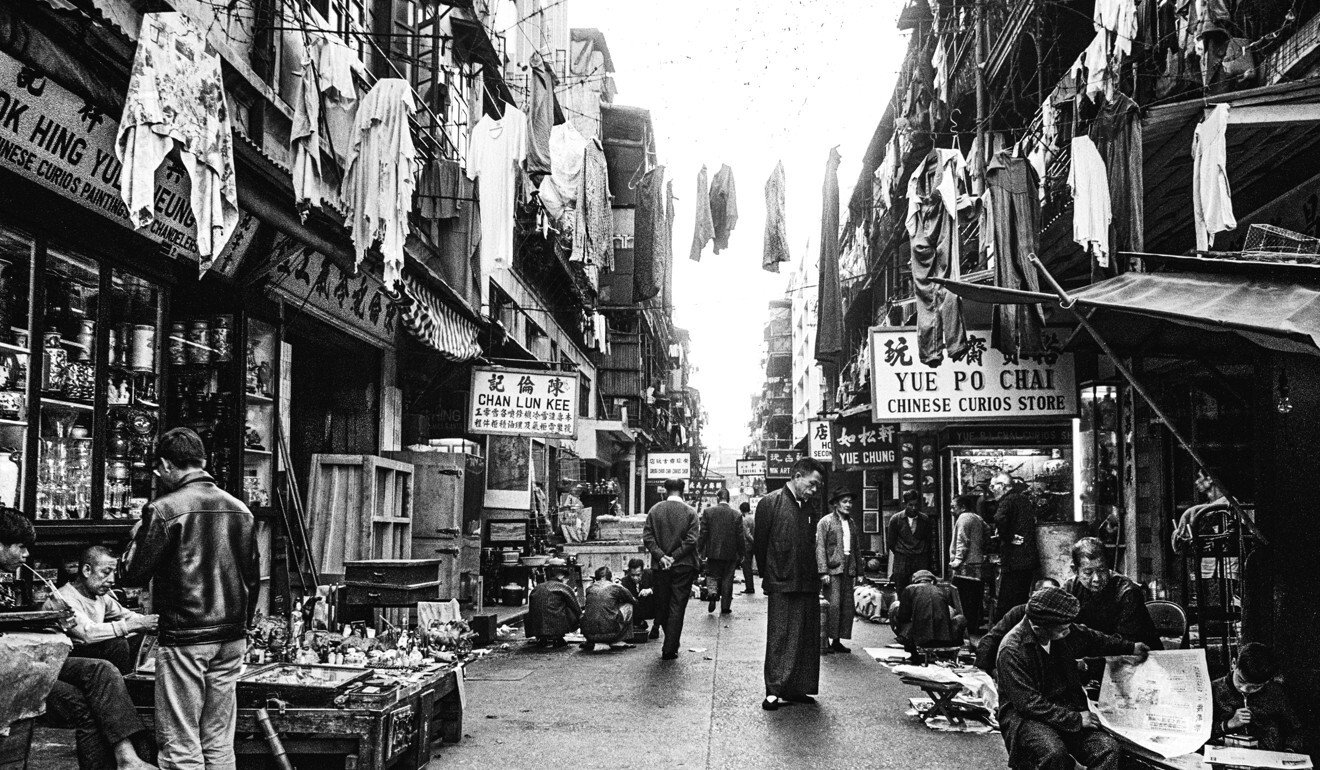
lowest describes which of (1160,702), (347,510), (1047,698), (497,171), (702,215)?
(1160,702)

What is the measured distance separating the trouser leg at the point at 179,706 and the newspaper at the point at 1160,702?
4879mm

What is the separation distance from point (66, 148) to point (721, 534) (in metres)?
10.5

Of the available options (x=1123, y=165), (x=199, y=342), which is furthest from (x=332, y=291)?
(x=1123, y=165)

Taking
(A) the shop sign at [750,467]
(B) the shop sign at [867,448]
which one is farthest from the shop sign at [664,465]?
(B) the shop sign at [867,448]

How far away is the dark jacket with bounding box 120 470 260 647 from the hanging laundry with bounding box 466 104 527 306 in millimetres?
7423

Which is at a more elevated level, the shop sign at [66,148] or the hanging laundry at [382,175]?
the hanging laundry at [382,175]

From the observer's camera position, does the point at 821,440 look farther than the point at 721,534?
Yes

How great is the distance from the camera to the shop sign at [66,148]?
611cm

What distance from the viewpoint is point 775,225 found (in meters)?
17.3

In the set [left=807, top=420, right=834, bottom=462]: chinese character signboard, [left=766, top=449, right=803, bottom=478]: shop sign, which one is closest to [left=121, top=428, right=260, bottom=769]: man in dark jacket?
[left=807, top=420, right=834, bottom=462]: chinese character signboard

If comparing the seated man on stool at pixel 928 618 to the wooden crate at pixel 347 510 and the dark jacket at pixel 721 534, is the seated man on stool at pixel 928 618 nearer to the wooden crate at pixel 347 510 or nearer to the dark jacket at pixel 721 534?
the dark jacket at pixel 721 534

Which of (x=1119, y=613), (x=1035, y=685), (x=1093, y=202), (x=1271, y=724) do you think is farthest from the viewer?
(x=1093, y=202)

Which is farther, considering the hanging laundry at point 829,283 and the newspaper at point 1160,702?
the hanging laundry at point 829,283

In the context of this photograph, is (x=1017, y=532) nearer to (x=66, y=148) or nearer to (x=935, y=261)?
(x=935, y=261)
